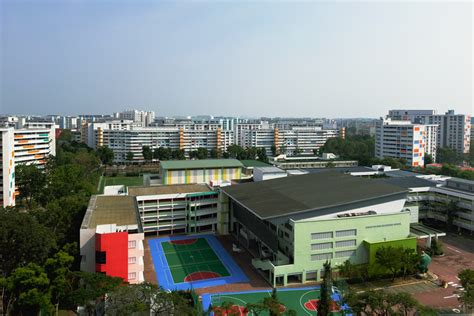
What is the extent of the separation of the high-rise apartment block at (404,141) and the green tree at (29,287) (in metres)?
56.9

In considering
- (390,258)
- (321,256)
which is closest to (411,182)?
(390,258)

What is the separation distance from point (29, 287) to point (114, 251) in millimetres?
3721

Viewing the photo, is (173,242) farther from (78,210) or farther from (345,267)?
(345,267)

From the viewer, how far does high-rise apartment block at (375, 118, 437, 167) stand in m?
61.8

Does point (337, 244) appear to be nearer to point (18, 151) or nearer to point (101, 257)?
point (101, 257)

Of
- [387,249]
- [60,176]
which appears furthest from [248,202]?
[60,176]

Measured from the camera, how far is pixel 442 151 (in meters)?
69.6

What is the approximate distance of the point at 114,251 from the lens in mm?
18562

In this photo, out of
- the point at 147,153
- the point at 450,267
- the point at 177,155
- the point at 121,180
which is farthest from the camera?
the point at 177,155

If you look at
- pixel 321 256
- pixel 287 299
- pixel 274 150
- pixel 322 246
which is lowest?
pixel 287 299

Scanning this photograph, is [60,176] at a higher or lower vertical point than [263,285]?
higher

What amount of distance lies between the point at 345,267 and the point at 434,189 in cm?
1482

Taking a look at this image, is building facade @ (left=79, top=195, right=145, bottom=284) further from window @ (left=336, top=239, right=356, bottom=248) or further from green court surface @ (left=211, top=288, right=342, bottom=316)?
window @ (left=336, top=239, right=356, bottom=248)

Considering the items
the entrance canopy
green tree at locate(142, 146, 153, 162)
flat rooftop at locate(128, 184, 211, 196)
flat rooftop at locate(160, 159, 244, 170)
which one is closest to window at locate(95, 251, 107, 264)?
flat rooftop at locate(128, 184, 211, 196)
